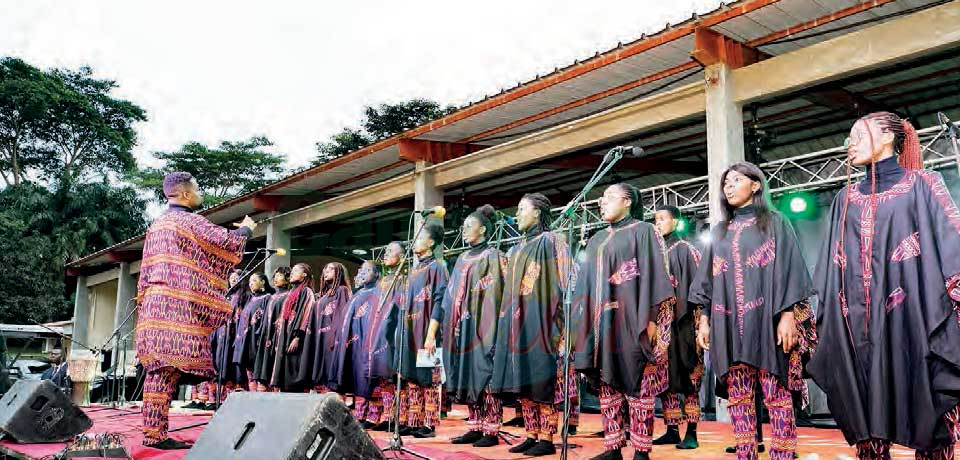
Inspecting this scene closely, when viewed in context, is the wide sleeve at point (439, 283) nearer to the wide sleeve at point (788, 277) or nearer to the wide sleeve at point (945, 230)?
the wide sleeve at point (788, 277)

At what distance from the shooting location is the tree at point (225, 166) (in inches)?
1458

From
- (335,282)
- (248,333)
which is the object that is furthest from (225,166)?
(335,282)

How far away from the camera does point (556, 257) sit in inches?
200

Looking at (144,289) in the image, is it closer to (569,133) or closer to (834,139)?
(569,133)

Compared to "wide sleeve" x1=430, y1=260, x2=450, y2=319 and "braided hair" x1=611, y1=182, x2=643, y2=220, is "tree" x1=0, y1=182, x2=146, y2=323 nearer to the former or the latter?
"wide sleeve" x1=430, y1=260, x2=450, y2=319

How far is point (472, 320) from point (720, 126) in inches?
153

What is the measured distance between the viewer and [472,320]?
5441 mm

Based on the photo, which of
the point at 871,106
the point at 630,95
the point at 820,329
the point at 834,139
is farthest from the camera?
the point at 834,139

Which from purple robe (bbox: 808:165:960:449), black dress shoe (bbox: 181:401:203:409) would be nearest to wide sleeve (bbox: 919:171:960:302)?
purple robe (bbox: 808:165:960:449)

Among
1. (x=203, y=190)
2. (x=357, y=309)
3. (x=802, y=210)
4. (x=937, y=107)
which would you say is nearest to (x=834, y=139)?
(x=937, y=107)

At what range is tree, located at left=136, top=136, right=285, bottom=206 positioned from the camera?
37.0 m

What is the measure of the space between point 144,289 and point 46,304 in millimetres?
26299

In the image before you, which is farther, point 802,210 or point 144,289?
point 802,210

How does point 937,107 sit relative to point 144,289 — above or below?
above
